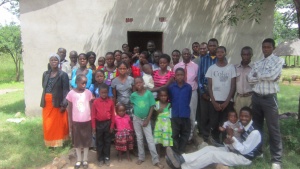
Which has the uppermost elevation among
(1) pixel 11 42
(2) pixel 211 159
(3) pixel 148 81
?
(1) pixel 11 42

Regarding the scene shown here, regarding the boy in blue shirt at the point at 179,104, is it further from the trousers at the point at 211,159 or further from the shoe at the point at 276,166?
the shoe at the point at 276,166

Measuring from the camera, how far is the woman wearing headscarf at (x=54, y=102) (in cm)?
511

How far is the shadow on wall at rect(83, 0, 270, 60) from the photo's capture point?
23.5 feet

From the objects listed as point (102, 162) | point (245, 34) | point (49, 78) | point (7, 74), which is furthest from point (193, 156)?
point (7, 74)

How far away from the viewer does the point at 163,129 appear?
4.64 metres

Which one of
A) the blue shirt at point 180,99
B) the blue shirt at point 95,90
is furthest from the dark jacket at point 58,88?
the blue shirt at point 180,99

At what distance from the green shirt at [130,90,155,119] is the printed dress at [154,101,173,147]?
0.77ft


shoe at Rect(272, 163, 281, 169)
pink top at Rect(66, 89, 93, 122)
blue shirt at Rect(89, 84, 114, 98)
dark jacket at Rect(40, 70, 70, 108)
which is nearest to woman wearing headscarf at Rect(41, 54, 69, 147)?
dark jacket at Rect(40, 70, 70, 108)

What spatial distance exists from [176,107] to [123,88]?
87 cm

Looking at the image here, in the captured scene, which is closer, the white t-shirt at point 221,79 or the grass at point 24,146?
the white t-shirt at point 221,79

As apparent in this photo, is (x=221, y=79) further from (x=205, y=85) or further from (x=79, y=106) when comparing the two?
(x=79, y=106)

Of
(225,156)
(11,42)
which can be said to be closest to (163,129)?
(225,156)

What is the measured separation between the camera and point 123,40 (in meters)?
7.23

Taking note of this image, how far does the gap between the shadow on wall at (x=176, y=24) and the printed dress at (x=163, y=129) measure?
3.06 meters
